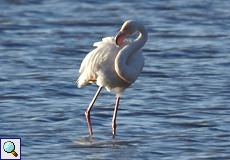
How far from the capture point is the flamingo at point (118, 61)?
36.8ft

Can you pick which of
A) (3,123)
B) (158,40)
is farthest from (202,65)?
(3,123)

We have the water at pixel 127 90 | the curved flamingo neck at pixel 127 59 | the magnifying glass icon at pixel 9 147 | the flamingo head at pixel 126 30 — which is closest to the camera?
the magnifying glass icon at pixel 9 147

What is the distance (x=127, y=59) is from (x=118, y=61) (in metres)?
0.15

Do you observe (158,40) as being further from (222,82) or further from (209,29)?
(222,82)

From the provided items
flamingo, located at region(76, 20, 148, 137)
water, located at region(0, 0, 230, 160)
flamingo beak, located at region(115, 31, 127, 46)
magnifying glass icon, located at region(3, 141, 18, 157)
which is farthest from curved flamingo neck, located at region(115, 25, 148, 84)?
magnifying glass icon, located at region(3, 141, 18, 157)

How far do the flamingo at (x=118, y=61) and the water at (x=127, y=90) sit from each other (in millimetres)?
569

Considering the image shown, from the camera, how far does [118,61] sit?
11.2m

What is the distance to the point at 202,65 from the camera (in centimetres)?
1573

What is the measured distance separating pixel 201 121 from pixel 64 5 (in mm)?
10337

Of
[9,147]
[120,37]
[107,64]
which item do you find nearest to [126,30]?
[120,37]

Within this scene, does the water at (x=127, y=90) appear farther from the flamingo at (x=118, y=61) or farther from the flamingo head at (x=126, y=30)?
the flamingo head at (x=126, y=30)

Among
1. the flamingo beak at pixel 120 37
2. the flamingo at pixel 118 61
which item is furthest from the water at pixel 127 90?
the flamingo beak at pixel 120 37

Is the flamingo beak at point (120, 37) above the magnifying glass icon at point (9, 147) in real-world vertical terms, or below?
above

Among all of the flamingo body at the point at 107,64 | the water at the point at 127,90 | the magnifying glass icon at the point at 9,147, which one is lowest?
the water at the point at 127,90
